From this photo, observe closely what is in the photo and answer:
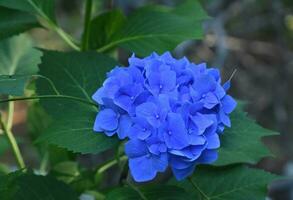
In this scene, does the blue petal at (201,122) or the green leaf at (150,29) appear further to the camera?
the green leaf at (150,29)

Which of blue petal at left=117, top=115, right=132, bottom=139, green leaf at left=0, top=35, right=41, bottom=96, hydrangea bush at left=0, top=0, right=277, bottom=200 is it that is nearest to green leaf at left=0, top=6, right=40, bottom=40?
hydrangea bush at left=0, top=0, right=277, bottom=200

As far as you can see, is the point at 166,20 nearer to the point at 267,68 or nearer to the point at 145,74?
the point at 145,74

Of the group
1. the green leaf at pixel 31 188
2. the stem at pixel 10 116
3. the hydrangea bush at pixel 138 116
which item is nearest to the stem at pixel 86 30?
the hydrangea bush at pixel 138 116

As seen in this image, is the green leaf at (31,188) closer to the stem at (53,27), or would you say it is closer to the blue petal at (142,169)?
the blue petal at (142,169)

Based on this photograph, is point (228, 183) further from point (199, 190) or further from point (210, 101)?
point (210, 101)

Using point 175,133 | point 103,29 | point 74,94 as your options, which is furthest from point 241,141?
point 103,29

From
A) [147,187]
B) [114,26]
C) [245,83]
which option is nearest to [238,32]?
[245,83]
